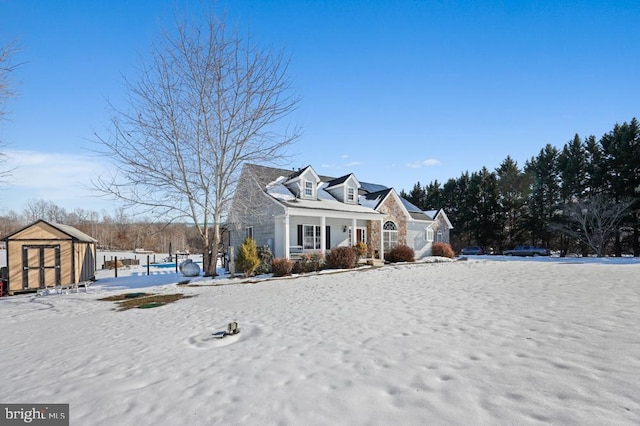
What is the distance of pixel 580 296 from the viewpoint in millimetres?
7586

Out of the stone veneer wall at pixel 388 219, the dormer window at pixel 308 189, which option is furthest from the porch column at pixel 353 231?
the dormer window at pixel 308 189

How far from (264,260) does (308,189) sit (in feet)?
20.5

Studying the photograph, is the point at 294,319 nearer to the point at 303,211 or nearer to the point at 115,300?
the point at 115,300

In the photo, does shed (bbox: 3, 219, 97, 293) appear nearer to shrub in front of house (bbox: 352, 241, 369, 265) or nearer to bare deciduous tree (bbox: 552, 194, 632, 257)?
shrub in front of house (bbox: 352, 241, 369, 265)

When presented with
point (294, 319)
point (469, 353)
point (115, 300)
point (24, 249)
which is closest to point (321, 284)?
point (294, 319)

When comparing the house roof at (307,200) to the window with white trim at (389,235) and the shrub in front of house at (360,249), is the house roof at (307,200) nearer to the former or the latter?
the window with white trim at (389,235)

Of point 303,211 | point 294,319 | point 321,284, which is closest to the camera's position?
point 294,319

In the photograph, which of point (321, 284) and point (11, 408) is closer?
point (11, 408)

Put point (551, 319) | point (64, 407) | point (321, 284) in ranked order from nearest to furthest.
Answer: point (64, 407), point (551, 319), point (321, 284)

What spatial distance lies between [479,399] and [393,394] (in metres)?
0.80

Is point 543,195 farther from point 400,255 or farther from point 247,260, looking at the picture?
point 247,260

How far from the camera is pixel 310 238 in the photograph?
20.4 m

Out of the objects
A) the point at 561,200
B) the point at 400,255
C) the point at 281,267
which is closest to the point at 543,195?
the point at 561,200

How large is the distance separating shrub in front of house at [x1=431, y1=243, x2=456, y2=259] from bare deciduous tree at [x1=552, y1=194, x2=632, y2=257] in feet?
41.5
